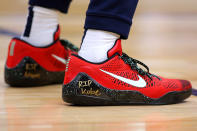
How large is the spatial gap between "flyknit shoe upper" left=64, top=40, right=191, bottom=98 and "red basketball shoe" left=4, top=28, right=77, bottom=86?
1.35 ft

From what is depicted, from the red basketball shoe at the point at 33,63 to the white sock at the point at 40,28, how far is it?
29mm

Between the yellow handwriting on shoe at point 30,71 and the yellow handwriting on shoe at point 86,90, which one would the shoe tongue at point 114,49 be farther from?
the yellow handwriting on shoe at point 30,71

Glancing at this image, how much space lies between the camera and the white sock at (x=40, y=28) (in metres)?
1.56

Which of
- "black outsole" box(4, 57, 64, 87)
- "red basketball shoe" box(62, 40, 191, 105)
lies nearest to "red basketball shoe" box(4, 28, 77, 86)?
"black outsole" box(4, 57, 64, 87)

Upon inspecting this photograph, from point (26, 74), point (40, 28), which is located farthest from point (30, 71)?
point (40, 28)

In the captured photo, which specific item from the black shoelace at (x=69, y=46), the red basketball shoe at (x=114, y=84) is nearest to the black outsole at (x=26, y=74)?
the black shoelace at (x=69, y=46)

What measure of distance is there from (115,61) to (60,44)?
1.68ft

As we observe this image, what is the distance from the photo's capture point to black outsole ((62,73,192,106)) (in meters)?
1.15

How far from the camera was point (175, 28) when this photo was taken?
5.20 m

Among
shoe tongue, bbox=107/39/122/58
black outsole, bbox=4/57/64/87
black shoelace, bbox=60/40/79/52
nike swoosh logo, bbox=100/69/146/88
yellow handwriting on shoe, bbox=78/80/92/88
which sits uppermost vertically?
shoe tongue, bbox=107/39/122/58

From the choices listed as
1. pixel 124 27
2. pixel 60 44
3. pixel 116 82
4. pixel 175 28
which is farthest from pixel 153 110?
pixel 175 28

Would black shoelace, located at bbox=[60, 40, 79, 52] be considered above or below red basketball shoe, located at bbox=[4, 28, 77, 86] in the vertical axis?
above

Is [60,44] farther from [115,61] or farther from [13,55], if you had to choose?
[115,61]

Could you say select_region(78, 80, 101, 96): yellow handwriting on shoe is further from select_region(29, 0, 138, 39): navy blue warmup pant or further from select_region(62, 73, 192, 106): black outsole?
select_region(29, 0, 138, 39): navy blue warmup pant
